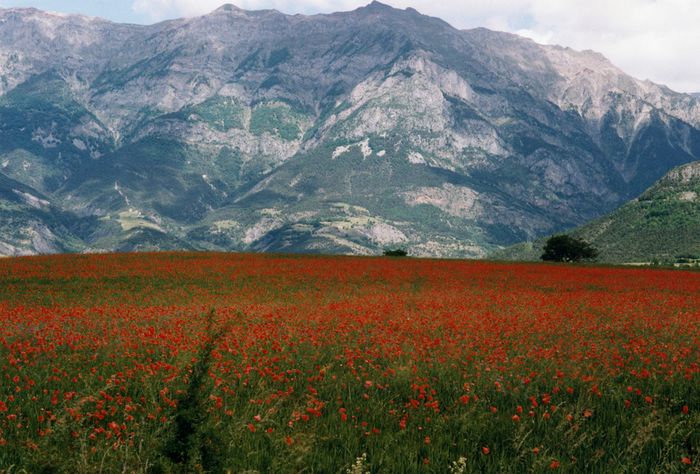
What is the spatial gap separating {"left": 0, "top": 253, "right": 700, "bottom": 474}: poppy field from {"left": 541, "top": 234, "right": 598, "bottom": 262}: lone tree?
303 feet

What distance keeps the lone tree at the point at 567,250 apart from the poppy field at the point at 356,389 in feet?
303

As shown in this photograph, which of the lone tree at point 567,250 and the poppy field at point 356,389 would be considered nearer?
→ the poppy field at point 356,389

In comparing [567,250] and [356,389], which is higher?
[567,250]

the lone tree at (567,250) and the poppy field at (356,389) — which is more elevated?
the lone tree at (567,250)

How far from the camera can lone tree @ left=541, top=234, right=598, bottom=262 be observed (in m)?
110

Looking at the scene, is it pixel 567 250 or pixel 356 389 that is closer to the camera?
pixel 356 389

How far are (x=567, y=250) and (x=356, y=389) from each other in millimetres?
110098

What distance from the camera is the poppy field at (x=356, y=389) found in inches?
270

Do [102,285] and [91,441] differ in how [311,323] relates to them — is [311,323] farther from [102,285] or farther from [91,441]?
[102,285]

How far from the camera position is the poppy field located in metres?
6.85

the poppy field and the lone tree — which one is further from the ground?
the lone tree

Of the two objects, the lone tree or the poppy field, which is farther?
the lone tree

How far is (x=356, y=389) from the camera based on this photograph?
10.2 m

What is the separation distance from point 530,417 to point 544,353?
404 cm
